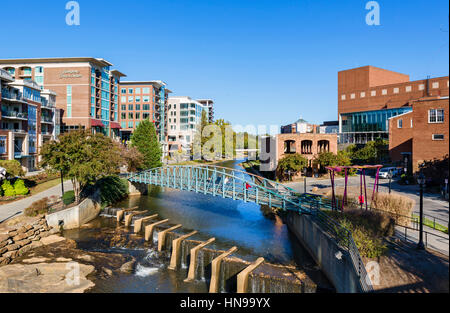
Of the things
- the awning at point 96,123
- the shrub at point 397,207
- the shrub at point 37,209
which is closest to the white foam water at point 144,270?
the shrub at point 37,209

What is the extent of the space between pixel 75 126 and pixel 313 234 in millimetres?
57045

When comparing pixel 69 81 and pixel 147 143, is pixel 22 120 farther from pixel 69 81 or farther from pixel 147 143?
pixel 69 81

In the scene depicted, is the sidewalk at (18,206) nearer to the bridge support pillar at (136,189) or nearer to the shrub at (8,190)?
the shrub at (8,190)

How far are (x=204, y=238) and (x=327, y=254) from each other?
10.2 m

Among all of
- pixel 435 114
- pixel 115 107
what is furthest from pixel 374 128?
pixel 115 107

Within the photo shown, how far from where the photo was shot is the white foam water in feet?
62.0

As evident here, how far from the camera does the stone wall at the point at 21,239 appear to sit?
2073cm

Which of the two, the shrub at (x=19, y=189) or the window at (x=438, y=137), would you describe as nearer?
the shrub at (x=19, y=189)

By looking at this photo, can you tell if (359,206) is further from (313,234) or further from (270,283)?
(270,283)

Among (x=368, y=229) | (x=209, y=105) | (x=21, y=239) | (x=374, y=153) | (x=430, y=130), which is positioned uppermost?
(x=209, y=105)

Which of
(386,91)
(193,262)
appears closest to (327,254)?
(193,262)

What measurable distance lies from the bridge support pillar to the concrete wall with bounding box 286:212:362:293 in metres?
23.4

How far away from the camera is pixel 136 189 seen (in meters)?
41.8

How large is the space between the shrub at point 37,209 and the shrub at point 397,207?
25508 mm
